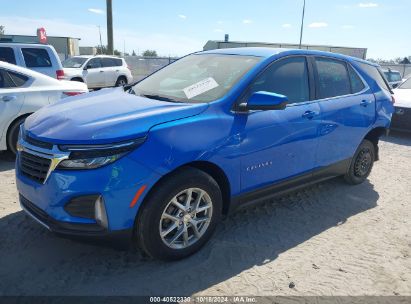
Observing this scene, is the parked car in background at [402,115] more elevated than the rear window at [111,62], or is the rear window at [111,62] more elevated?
the rear window at [111,62]

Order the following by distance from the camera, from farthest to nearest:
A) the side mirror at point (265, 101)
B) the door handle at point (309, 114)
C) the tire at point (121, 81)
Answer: the tire at point (121, 81), the door handle at point (309, 114), the side mirror at point (265, 101)

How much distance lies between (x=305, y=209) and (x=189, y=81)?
197 centimetres

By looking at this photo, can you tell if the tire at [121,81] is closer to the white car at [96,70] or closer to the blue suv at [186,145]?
the white car at [96,70]

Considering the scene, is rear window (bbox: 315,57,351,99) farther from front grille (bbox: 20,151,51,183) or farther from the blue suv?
front grille (bbox: 20,151,51,183)

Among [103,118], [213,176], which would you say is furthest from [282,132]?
[103,118]

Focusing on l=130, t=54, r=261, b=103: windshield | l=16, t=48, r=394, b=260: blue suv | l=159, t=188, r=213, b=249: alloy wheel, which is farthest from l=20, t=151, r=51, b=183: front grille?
l=130, t=54, r=261, b=103: windshield

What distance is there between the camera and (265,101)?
315 centimetres

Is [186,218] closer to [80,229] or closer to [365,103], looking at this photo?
[80,229]

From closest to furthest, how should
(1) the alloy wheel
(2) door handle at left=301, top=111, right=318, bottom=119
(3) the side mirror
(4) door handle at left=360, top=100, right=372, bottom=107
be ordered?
1. (1) the alloy wheel
2. (3) the side mirror
3. (2) door handle at left=301, top=111, right=318, bottom=119
4. (4) door handle at left=360, top=100, right=372, bottom=107

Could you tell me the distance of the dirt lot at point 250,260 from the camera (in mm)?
2801

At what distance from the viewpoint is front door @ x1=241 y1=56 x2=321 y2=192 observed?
3318 mm

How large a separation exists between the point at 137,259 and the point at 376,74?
3.97m

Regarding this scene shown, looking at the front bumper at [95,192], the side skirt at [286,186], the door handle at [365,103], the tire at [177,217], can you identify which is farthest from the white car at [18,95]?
the door handle at [365,103]

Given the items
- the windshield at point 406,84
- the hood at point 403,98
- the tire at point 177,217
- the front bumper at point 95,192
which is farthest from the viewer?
the windshield at point 406,84
